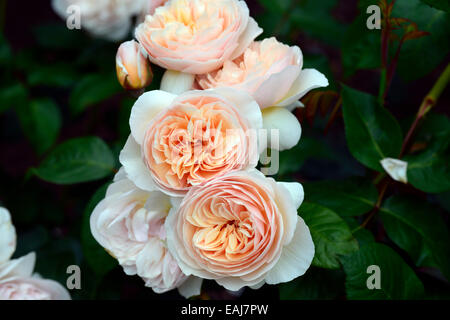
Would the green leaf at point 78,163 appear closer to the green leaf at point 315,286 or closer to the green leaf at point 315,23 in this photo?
the green leaf at point 315,286

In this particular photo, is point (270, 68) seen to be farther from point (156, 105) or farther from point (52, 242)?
point (52, 242)

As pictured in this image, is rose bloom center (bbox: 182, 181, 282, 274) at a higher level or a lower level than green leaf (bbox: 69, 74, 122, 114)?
higher

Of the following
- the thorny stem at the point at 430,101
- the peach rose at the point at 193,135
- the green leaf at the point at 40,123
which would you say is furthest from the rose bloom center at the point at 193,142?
the green leaf at the point at 40,123

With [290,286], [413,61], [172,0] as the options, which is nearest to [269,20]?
[413,61]

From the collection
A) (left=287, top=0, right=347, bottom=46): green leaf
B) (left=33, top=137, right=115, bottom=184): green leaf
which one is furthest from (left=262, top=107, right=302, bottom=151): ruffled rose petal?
(left=287, top=0, right=347, bottom=46): green leaf

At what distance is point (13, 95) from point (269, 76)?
2.59 feet

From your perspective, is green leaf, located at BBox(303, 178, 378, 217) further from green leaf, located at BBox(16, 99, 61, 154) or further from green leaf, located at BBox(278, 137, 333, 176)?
green leaf, located at BBox(16, 99, 61, 154)

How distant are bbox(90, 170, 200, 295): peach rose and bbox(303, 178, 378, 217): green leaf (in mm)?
221

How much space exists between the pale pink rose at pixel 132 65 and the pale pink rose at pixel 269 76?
0.07 metres

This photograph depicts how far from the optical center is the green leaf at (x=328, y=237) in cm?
57

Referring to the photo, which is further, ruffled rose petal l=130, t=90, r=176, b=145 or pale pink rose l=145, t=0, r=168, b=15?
pale pink rose l=145, t=0, r=168, b=15

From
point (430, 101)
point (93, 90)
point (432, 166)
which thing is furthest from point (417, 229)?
point (93, 90)

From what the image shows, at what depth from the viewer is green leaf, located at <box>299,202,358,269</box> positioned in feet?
1.88

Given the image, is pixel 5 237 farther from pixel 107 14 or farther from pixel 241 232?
pixel 107 14
